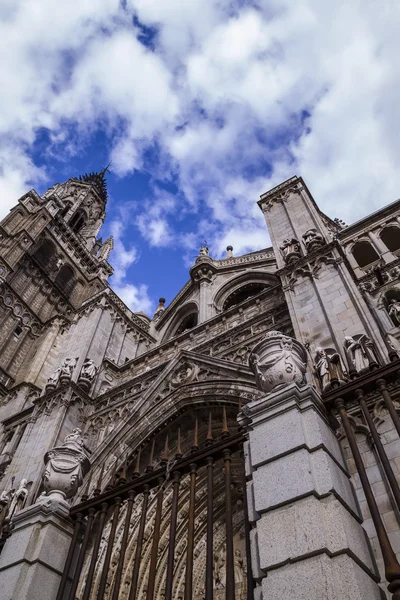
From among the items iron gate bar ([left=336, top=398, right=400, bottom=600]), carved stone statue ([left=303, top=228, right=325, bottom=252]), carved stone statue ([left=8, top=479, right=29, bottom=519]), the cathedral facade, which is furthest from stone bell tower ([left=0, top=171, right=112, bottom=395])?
iron gate bar ([left=336, top=398, right=400, bottom=600])

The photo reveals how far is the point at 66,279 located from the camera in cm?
3425

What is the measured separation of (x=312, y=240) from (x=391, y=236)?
2.13 m

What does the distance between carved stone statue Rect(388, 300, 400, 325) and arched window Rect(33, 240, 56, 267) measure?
27.0 meters

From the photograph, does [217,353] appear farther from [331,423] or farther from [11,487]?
[331,423]

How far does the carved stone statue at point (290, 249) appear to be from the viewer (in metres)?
11.8

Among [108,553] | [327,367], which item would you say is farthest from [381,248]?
[108,553]

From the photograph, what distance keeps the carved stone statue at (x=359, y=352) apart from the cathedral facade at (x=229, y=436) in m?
0.03

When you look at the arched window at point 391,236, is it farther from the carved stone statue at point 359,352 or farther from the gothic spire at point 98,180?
the gothic spire at point 98,180

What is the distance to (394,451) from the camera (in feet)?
19.5

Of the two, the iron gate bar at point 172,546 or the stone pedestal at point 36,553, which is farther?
the stone pedestal at point 36,553

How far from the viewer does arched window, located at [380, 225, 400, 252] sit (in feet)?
40.0

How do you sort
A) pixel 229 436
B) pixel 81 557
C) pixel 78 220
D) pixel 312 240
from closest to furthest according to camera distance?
pixel 81 557 → pixel 229 436 → pixel 312 240 → pixel 78 220

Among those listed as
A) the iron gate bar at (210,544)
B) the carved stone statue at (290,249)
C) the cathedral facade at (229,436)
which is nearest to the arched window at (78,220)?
the cathedral facade at (229,436)

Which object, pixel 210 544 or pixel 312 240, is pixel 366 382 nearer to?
pixel 210 544
